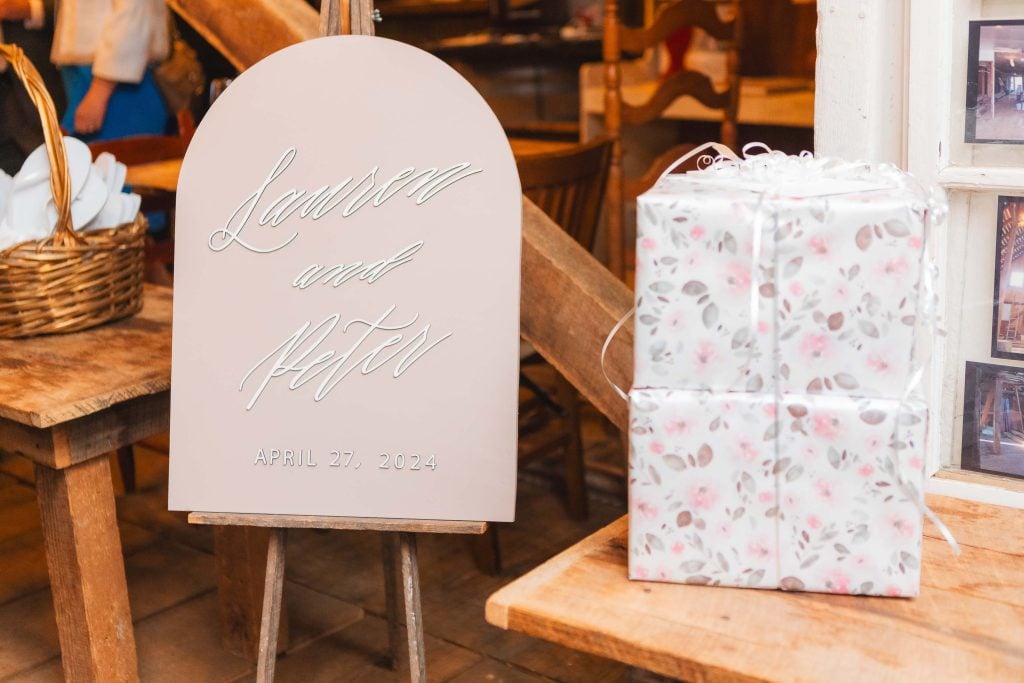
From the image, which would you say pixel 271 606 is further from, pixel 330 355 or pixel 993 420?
pixel 993 420

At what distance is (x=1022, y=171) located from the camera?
132cm

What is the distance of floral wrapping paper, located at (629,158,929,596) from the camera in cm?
105

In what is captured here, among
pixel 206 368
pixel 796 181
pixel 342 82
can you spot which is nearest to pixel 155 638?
pixel 206 368

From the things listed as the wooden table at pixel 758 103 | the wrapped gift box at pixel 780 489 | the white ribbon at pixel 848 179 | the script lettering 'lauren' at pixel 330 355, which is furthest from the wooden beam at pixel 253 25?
the wooden table at pixel 758 103

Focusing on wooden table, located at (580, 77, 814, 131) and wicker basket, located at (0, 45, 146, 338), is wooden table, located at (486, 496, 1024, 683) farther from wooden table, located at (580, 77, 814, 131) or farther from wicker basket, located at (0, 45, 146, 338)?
wooden table, located at (580, 77, 814, 131)

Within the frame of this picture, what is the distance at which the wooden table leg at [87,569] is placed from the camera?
1.60 m

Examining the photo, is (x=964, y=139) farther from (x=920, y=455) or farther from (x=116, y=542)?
(x=116, y=542)

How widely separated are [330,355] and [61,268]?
2.03 feet

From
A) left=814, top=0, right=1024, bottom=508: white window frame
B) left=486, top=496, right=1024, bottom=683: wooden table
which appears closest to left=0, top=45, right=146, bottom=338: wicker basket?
left=486, top=496, right=1024, bottom=683: wooden table

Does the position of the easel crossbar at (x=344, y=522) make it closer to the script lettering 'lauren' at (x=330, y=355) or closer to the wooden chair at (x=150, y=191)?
the script lettering 'lauren' at (x=330, y=355)

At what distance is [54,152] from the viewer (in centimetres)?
165

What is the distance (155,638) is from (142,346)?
2.46ft

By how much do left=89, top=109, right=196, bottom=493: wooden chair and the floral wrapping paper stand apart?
7.11 ft

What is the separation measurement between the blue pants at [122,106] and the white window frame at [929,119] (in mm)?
2358
